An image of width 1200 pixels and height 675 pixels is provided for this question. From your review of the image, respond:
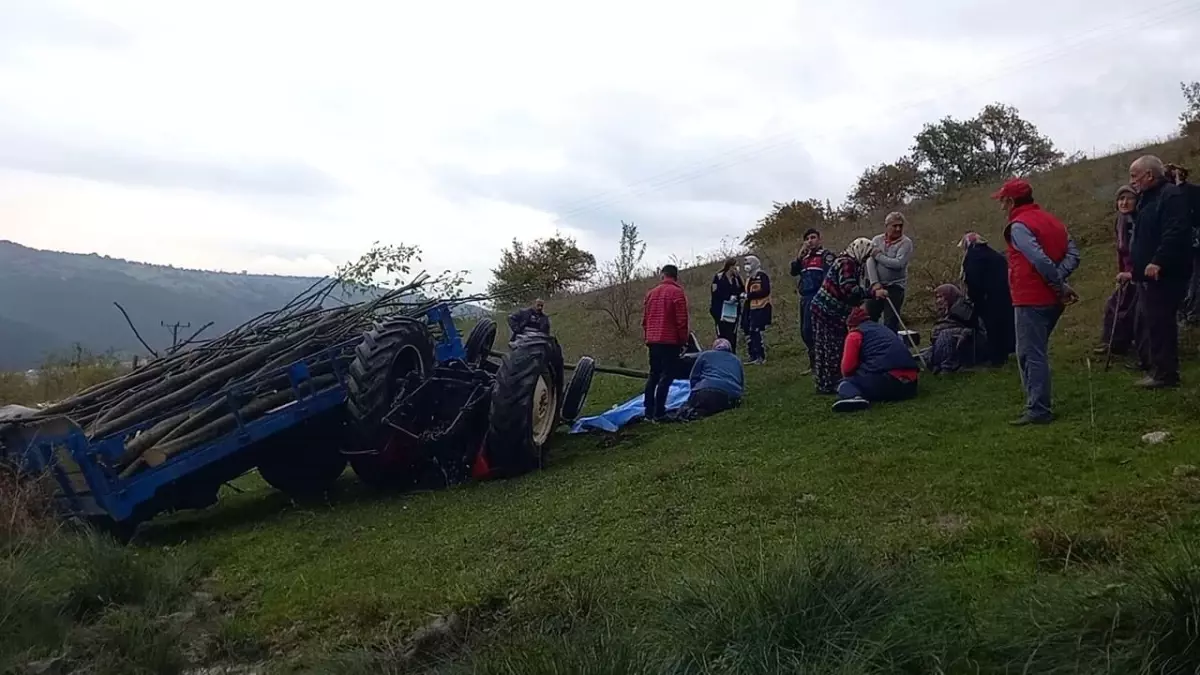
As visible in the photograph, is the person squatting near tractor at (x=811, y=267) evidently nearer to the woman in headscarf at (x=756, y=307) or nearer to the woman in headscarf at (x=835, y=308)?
the woman in headscarf at (x=756, y=307)

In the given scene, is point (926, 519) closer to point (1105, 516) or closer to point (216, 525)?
point (1105, 516)

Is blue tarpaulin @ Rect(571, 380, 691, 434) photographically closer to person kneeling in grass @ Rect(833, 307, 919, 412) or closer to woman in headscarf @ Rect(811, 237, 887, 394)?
woman in headscarf @ Rect(811, 237, 887, 394)

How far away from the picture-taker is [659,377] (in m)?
10.7

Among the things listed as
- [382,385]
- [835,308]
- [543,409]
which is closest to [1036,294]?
[835,308]

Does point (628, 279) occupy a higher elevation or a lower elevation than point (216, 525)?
higher

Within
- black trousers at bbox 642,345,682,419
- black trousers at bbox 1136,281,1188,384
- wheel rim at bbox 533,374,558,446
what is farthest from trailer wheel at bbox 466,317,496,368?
black trousers at bbox 1136,281,1188,384

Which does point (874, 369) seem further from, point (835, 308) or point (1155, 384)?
point (1155, 384)

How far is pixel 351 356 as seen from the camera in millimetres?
9008

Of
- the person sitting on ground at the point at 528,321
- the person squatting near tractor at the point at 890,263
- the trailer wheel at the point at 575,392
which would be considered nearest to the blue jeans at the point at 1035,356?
the person squatting near tractor at the point at 890,263

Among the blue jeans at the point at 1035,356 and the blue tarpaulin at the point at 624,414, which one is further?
the blue tarpaulin at the point at 624,414

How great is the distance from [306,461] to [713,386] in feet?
13.6

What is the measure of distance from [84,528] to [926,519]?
5.88 meters

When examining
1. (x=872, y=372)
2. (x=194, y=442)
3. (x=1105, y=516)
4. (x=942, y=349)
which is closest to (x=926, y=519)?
(x=1105, y=516)

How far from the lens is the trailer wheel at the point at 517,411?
27.9 ft
